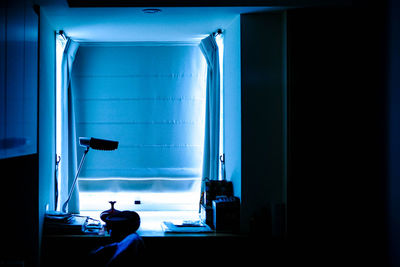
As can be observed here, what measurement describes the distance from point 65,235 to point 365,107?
2.29 metres

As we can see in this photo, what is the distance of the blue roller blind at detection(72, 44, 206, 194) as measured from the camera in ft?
12.3

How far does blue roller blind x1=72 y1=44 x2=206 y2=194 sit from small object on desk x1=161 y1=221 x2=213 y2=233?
28.9 inches

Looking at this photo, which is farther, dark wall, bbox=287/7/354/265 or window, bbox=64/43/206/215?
window, bbox=64/43/206/215

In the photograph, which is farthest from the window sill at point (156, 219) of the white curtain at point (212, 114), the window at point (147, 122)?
the white curtain at point (212, 114)

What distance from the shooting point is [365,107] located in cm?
285

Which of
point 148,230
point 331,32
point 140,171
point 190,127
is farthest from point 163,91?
point 331,32

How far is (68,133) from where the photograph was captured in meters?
3.58

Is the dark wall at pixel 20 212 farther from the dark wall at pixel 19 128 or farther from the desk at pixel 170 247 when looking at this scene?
the desk at pixel 170 247

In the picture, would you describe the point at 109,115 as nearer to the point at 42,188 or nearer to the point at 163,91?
the point at 163,91

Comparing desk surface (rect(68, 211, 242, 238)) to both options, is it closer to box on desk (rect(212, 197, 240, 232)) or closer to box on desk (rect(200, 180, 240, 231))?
box on desk (rect(212, 197, 240, 232))

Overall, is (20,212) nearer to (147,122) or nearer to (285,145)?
(147,122)

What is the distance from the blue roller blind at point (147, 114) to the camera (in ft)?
12.3

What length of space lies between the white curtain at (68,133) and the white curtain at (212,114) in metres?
1.16

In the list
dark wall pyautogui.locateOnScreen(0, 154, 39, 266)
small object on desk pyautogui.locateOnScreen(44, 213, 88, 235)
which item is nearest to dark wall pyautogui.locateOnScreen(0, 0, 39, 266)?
dark wall pyautogui.locateOnScreen(0, 154, 39, 266)
